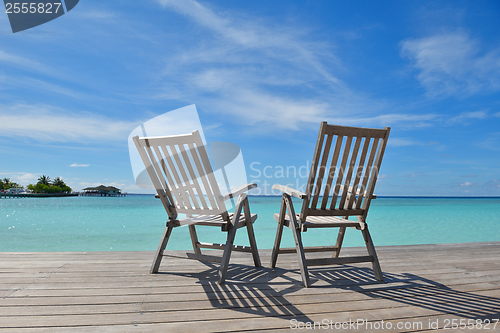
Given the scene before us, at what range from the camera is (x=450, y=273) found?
8.37 ft

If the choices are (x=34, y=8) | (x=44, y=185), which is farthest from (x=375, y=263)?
(x=44, y=185)

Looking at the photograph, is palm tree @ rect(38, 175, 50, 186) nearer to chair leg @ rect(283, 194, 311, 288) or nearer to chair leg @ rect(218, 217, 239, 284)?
chair leg @ rect(218, 217, 239, 284)

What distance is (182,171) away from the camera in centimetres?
225

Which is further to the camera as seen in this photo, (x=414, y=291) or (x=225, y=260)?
(x=225, y=260)

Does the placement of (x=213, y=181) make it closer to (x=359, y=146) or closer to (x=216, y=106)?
(x=359, y=146)

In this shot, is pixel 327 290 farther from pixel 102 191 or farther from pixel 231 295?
pixel 102 191

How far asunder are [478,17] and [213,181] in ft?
59.8

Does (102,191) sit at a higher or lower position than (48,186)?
lower

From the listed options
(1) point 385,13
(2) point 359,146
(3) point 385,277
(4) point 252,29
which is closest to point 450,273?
(3) point 385,277

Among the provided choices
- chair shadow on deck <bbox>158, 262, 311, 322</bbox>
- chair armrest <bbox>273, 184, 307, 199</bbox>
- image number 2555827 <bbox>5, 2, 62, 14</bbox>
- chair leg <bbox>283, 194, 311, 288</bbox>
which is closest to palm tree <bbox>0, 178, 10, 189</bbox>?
image number 2555827 <bbox>5, 2, 62, 14</bbox>

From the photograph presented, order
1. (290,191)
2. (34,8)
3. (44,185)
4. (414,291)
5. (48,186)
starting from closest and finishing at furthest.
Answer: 1. (414,291)
2. (290,191)
3. (34,8)
4. (44,185)
5. (48,186)
